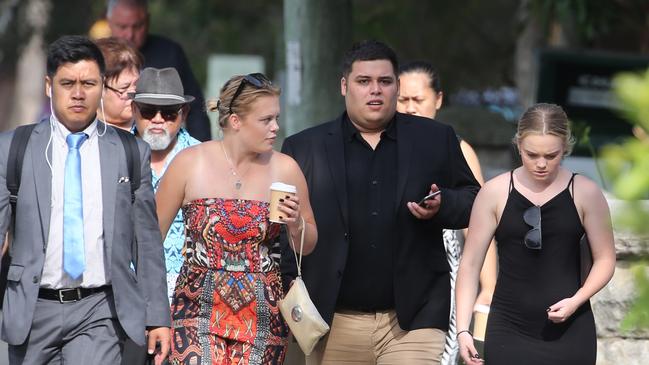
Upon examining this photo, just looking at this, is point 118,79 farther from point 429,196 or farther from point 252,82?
point 429,196

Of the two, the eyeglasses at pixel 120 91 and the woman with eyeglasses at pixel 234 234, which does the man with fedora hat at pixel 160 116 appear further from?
the woman with eyeglasses at pixel 234 234

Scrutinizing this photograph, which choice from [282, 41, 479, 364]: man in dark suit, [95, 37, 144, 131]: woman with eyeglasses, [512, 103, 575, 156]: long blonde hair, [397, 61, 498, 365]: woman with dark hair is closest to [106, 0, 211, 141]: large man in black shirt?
[95, 37, 144, 131]: woman with eyeglasses

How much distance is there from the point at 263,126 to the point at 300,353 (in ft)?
4.28

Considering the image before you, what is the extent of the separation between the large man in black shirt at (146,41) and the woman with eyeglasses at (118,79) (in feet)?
4.07

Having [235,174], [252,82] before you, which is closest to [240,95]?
[252,82]

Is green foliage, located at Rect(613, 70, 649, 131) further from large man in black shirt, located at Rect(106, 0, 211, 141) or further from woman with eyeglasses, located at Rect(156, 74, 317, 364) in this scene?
large man in black shirt, located at Rect(106, 0, 211, 141)

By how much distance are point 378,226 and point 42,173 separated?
1490 millimetres

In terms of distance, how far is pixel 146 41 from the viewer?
8547 mm

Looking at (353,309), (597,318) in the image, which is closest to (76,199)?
(353,309)

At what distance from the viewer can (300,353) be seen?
6.12 metres

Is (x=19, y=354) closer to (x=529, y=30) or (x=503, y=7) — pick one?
(x=529, y=30)

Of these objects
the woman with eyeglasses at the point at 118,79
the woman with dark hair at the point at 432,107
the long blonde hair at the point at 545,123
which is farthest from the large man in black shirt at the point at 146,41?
the long blonde hair at the point at 545,123

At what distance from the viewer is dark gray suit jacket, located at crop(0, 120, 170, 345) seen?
4770mm

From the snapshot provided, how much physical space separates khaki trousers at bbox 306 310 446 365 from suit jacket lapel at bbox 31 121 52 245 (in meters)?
1.43
